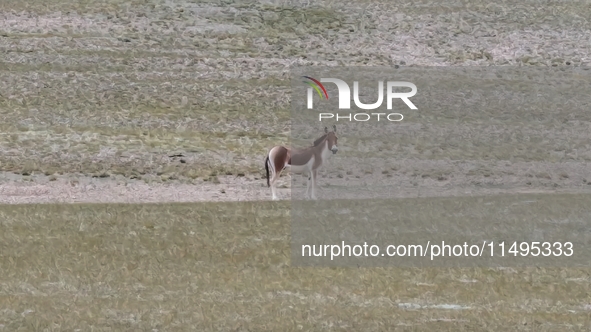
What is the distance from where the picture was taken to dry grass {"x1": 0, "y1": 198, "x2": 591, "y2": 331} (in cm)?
1480

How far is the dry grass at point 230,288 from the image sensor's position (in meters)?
14.8

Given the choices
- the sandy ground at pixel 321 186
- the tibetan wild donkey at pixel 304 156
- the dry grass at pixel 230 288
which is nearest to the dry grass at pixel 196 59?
the sandy ground at pixel 321 186

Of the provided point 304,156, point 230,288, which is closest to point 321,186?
point 304,156

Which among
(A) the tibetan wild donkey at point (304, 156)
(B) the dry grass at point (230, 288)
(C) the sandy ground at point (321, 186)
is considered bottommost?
(C) the sandy ground at point (321, 186)

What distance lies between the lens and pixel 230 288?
16953 mm

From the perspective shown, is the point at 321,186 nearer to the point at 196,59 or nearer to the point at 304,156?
the point at 304,156

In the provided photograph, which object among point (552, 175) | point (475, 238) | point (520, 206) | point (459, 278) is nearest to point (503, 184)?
point (552, 175)

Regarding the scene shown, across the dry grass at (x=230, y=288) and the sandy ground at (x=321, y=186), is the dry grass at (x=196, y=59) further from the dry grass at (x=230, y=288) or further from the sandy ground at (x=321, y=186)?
the dry grass at (x=230, y=288)

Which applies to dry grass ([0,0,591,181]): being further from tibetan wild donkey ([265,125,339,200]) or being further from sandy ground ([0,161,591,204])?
tibetan wild donkey ([265,125,339,200])

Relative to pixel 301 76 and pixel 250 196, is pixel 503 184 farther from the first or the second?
pixel 301 76

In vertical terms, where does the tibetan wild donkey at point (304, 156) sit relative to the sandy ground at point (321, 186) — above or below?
above

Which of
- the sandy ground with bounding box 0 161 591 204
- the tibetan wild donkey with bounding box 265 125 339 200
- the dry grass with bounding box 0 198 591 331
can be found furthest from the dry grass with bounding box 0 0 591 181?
the dry grass with bounding box 0 198 591 331

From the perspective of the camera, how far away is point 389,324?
14703mm

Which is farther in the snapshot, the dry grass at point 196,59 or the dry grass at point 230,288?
the dry grass at point 196,59
